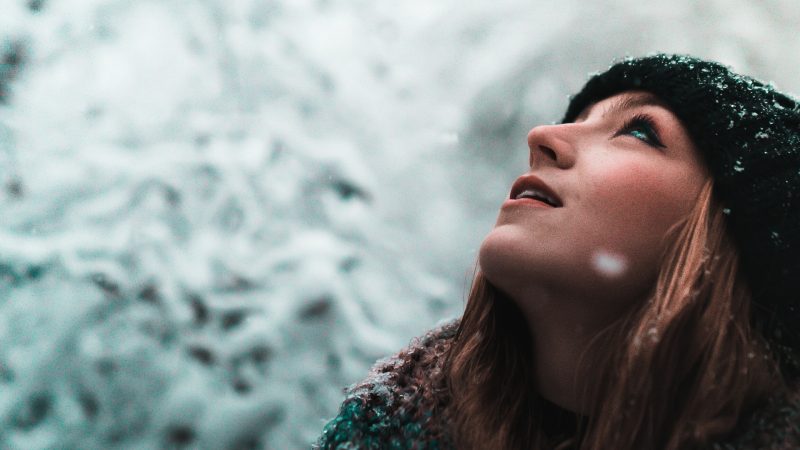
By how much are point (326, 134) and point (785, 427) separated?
133 cm

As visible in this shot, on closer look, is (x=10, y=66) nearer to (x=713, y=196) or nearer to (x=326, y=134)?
(x=326, y=134)

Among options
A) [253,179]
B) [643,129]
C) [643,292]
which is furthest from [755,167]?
[253,179]

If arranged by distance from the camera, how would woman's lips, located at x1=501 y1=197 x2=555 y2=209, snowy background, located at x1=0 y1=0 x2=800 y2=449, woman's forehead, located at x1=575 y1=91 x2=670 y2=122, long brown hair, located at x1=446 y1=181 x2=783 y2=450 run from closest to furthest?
long brown hair, located at x1=446 y1=181 x2=783 y2=450 < woman's lips, located at x1=501 y1=197 x2=555 y2=209 < woman's forehead, located at x1=575 y1=91 x2=670 y2=122 < snowy background, located at x1=0 y1=0 x2=800 y2=449

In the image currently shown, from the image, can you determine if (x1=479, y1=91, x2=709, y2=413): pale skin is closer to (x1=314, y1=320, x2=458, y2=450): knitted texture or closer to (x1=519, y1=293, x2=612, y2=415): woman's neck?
(x1=519, y1=293, x2=612, y2=415): woman's neck

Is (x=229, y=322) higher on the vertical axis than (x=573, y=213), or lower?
higher

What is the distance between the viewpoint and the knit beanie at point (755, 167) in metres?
0.84

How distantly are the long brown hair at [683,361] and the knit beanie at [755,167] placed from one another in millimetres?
28

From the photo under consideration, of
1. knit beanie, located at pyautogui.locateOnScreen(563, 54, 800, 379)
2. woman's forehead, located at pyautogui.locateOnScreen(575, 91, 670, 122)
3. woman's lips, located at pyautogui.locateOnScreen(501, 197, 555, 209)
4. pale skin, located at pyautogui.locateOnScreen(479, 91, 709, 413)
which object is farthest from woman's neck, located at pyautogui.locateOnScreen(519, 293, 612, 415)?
woman's forehead, located at pyautogui.locateOnScreen(575, 91, 670, 122)

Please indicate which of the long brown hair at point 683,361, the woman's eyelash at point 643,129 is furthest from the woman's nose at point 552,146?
the long brown hair at point 683,361

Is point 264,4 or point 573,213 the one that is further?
point 264,4

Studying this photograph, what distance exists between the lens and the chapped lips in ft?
2.84

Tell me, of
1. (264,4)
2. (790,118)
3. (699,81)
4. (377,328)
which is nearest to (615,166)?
(699,81)

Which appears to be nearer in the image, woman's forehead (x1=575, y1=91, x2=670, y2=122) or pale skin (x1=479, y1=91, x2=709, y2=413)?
pale skin (x1=479, y1=91, x2=709, y2=413)

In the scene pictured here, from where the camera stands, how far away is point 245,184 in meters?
1.51
